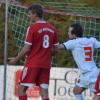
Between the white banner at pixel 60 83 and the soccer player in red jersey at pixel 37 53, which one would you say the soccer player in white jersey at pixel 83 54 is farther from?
the white banner at pixel 60 83

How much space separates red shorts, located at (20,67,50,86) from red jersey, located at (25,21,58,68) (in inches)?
2.9

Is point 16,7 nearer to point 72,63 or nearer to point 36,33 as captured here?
point 72,63

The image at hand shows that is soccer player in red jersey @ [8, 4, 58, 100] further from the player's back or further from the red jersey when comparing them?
A: the player's back

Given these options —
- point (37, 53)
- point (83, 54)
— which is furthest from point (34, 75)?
point (83, 54)

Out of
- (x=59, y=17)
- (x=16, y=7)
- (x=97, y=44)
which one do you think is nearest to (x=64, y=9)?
(x=59, y=17)

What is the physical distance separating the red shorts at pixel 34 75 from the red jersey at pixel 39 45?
74 mm

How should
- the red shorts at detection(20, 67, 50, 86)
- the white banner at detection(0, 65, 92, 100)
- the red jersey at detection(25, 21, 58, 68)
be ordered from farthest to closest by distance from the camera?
the white banner at detection(0, 65, 92, 100) → the red shorts at detection(20, 67, 50, 86) → the red jersey at detection(25, 21, 58, 68)

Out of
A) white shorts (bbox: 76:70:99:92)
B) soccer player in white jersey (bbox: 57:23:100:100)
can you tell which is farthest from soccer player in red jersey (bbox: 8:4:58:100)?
white shorts (bbox: 76:70:99:92)

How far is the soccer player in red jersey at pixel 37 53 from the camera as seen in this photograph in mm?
9627

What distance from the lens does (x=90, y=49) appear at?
10078 millimetres

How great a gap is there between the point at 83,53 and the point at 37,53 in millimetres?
751

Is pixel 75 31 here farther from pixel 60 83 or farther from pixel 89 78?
pixel 60 83

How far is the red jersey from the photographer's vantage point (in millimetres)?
9609

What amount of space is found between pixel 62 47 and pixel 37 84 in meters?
0.66
